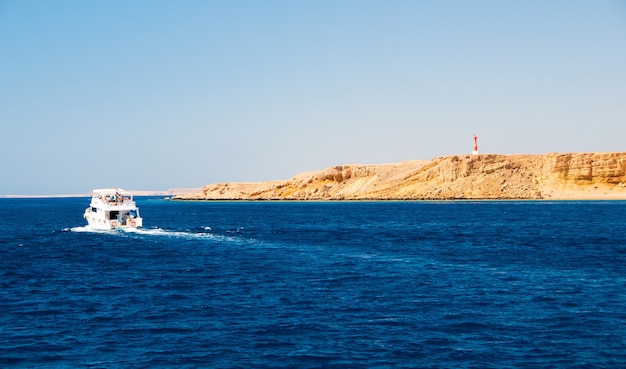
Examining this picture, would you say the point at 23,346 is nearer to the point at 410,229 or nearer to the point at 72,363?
the point at 72,363

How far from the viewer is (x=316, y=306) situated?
27.7 m

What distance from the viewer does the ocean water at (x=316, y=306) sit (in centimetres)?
2017

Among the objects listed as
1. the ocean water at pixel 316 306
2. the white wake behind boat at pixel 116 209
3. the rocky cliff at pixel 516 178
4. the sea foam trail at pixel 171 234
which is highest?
the rocky cliff at pixel 516 178

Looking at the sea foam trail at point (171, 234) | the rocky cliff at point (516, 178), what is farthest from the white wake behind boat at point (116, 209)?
the rocky cliff at point (516, 178)

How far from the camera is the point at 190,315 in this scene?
26.0m

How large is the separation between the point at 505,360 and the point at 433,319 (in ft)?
18.7

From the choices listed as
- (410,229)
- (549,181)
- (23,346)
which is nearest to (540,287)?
(23,346)

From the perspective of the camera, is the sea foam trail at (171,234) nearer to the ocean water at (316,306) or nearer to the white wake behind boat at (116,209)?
the white wake behind boat at (116,209)

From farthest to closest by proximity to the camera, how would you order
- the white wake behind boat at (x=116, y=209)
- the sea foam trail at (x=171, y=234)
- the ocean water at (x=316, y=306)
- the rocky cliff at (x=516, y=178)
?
the rocky cliff at (x=516, y=178), the white wake behind boat at (x=116, y=209), the sea foam trail at (x=171, y=234), the ocean water at (x=316, y=306)

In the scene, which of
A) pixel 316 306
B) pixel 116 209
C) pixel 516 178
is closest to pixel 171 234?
pixel 116 209

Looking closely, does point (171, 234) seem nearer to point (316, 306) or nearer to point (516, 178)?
point (316, 306)

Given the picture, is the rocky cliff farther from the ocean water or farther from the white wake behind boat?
the ocean water

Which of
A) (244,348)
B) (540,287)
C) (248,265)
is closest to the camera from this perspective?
(244,348)

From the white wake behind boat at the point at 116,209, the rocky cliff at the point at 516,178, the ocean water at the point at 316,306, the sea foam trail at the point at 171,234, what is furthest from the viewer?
the rocky cliff at the point at 516,178
